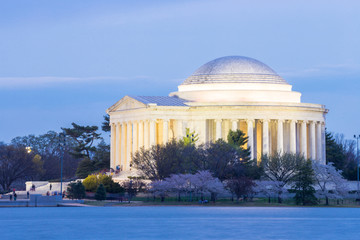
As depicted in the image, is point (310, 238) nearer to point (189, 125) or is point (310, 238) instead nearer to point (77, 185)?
point (77, 185)

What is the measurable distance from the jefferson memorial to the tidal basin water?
1744 inches

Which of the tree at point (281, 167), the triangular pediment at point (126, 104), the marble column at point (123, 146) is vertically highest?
the triangular pediment at point (126, 104)

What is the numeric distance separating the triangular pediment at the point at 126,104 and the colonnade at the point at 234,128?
8.25 ft

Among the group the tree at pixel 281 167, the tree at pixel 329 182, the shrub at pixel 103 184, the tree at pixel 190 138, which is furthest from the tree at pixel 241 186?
the tree at pixel 190 138

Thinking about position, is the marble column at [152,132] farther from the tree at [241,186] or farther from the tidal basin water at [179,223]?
the tidal basin water at [179,223]

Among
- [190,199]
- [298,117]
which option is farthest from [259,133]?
[190,199]

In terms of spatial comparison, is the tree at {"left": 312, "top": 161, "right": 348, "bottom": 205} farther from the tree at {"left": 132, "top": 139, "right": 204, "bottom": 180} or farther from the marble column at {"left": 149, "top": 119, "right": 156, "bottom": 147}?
the marble column at {"left": 149, "top": 119, "right": 156, "bottom": 147}

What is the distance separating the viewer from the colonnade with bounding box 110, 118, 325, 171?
175 meters

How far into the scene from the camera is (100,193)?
146500 mm

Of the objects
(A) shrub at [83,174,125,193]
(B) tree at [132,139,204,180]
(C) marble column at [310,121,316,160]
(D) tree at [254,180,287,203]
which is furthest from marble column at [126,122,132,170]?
(D) tree at [254,180,287,203]

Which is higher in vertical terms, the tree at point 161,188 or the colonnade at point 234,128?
the colonnade at point 234,128

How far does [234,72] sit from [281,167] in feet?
88.8

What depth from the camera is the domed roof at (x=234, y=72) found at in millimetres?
182125

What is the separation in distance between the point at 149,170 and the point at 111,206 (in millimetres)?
18018
